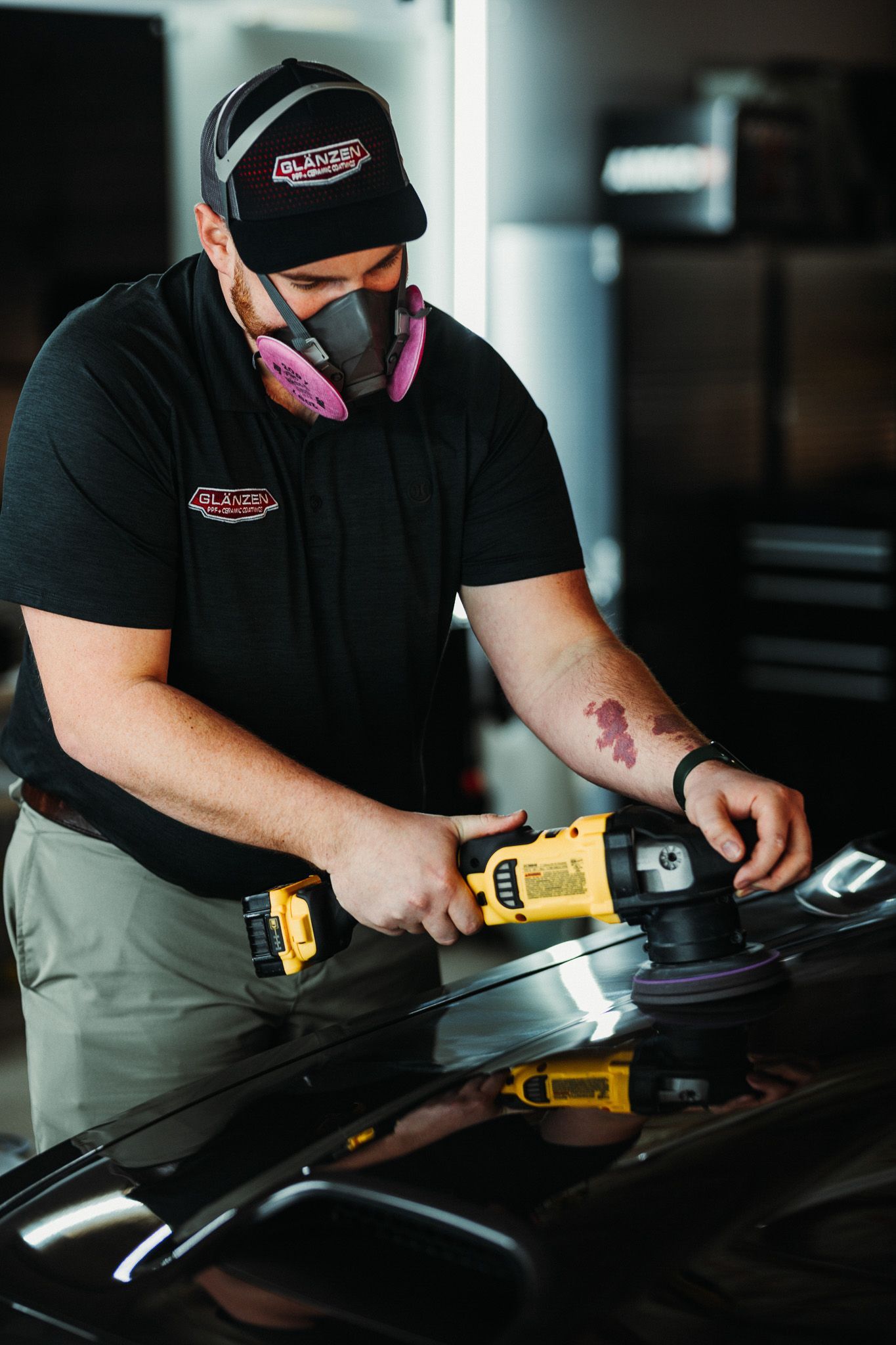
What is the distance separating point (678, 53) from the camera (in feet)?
15.5

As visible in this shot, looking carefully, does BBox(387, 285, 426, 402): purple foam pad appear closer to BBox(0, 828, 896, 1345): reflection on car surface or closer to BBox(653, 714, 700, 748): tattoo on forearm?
BBox(653, 714, 700, 748): tattoo on forearm

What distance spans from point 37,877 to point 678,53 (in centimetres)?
397

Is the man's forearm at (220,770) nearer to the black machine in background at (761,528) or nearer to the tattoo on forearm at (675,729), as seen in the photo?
the tattoo on forearm at (675,729)

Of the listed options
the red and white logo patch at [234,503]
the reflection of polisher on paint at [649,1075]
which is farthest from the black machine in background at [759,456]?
the reflection of polisher on paint at [649,1075]

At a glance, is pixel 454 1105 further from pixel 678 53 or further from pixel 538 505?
pixel 678 53

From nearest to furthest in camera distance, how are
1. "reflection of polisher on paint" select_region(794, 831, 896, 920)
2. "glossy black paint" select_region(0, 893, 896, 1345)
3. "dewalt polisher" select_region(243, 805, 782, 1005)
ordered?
"glossy black paint" select_region(0, 893, 896, 1345) → "dewalt polisher" select_region(243, 805, 782, 1005) → "reflection of polisher on paint" select_region(794, 831, 896, 920)

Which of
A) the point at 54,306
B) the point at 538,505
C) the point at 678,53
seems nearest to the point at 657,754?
the point at 538,505

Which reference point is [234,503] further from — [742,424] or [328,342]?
[742,424]

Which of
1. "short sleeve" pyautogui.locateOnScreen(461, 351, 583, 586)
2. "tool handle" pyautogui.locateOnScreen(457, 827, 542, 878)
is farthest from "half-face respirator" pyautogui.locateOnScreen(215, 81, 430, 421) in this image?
"tool handle" pyautogui.locateOnScreen(457, 827, 542, 878)

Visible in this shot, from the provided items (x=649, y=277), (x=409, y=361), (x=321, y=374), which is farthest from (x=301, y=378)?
(x=649, y=277)

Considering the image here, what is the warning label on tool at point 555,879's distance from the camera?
1281 millimetres

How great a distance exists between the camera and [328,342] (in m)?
1.45

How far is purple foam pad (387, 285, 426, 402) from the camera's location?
151cm

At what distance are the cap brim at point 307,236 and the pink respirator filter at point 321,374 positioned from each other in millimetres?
78
